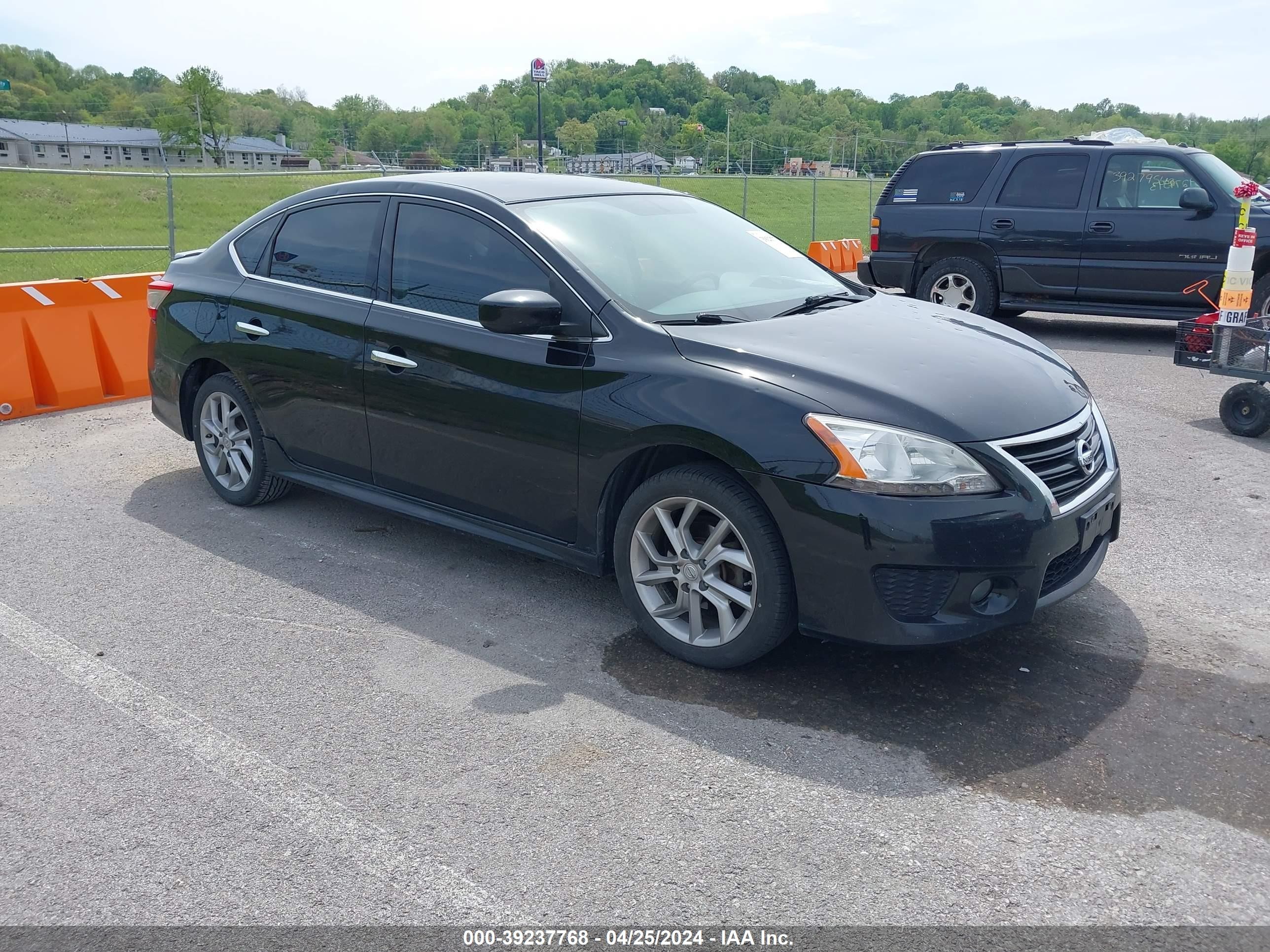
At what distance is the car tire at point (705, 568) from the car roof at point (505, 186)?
5.19 ft

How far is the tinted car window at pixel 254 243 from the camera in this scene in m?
5.67

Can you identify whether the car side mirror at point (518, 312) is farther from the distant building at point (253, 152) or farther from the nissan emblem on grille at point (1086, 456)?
the distant building at point (253, 152)

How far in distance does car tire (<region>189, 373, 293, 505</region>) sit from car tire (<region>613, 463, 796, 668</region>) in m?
2.44

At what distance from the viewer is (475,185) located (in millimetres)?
4910

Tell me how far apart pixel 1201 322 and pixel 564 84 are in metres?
94.4

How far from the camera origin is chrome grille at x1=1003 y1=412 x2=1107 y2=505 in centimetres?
367

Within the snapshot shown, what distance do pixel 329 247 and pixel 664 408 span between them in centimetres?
226

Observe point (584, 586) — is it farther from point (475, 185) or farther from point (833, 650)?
point (475, 185)

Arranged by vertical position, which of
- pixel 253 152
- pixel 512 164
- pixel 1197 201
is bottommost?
pixel 253 152

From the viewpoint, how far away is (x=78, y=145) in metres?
78.2

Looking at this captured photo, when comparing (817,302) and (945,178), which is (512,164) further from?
(817,302)

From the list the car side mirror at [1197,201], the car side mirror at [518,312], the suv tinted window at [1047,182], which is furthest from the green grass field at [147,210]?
the car side mirror at [518,312]

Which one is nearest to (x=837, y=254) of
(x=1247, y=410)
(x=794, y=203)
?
(x=1247, y=410)

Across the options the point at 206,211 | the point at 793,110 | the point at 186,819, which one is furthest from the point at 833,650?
the point at 793,110
